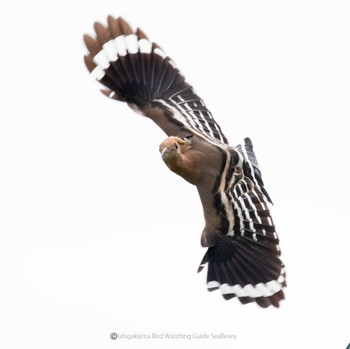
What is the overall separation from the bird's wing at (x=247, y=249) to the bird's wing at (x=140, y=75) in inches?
24.1

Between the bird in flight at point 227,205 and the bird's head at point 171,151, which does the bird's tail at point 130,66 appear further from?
the bird's head at point 171,151

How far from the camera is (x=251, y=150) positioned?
23.8 ft

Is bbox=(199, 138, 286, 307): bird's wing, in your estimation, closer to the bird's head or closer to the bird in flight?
the bird in flight

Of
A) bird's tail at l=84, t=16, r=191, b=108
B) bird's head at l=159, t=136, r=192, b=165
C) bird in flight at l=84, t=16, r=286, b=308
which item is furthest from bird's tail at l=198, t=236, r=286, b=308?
bird's tail at l=84, t=16, r=191, b=108

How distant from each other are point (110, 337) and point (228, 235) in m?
1.89

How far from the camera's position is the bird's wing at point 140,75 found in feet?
24.2

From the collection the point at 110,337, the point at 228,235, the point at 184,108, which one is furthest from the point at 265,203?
the point at 110,337

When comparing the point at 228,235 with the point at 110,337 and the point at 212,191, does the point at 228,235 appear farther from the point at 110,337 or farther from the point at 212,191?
the point at 110,337

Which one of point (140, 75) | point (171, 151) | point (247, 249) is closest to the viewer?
point (171, 151)

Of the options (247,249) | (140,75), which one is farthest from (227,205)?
(140,75)

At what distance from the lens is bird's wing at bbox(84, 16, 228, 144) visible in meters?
7.36

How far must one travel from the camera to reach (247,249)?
6895mm

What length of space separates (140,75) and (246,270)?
4.95 ft

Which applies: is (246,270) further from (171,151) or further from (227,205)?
(171,151)
